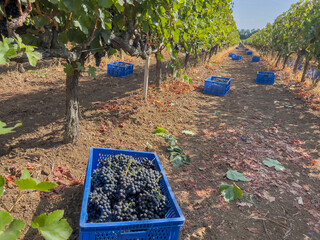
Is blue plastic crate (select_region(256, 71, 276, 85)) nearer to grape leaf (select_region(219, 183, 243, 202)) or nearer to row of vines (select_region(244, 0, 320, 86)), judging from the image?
row of vines (select_region(244, 0, 320, 86))

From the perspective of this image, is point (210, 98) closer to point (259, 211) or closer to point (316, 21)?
point (259, 211)

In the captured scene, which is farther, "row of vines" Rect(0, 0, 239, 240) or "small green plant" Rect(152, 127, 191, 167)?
"small green plant" Rect(152, 127, 191, 167)

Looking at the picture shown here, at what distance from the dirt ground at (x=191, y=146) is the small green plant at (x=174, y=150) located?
111 mm

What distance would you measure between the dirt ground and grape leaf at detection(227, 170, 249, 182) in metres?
0.09

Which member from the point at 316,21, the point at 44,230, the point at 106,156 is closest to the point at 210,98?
the point at 106,156

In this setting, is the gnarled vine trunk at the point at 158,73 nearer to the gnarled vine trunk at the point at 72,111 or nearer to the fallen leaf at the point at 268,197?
the gnarled vine trunk at the point at 72,111

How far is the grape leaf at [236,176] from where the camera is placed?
340cm

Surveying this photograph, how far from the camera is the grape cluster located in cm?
190

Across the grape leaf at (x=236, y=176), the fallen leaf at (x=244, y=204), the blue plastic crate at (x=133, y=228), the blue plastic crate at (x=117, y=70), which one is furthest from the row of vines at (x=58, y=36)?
the blue plastic crate at (x=117, y=70)

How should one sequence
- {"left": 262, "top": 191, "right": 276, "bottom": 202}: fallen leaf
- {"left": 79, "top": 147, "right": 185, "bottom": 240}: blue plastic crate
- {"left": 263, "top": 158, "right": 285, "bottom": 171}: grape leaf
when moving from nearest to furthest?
{"left": 79, "top": 147, "right": 185, "bottom": 240}: blue plastic crate → {"left": 262, "top": 191, "right": 276, "bottom": 202}: fallen leaf → {"left": 263, "top": 158, "right": 285, "bottom": 171}: grape leaf

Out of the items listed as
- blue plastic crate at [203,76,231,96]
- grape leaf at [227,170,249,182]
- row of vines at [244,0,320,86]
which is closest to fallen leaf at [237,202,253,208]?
grape leaf at [227,170,249,182]

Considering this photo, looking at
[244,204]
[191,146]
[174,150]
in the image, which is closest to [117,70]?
[191,146]

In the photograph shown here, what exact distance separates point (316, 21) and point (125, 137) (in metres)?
10.1

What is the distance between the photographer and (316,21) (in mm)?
9406
